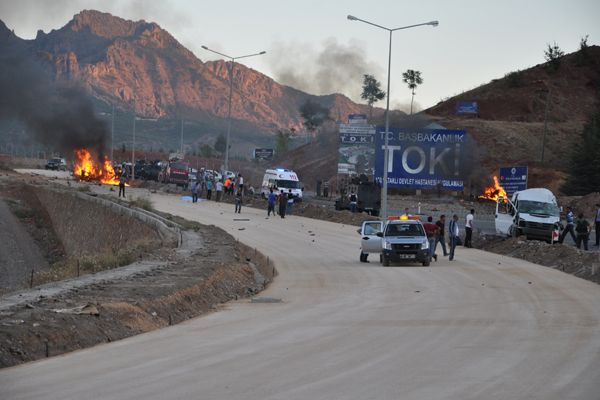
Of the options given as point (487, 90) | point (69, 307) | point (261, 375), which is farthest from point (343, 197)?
point (487, 90)

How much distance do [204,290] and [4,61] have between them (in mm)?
57768

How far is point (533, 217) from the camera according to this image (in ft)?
140

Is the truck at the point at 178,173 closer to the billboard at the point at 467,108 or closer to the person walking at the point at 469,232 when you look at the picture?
the person walking at the point at 469,232

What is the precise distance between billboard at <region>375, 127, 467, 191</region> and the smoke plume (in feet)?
99.8

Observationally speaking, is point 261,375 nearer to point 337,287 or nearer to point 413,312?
point 413,312

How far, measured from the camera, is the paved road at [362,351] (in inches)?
425

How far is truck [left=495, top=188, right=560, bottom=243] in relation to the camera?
139 ft

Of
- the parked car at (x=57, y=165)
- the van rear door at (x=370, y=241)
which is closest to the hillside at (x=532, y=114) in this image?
the parked car at (x=57, y=165)

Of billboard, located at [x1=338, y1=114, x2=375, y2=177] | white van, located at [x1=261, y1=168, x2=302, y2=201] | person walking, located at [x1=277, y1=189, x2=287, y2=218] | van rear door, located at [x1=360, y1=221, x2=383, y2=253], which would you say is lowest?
van rear door, located at [x1=360, y1=221, x2=383, y2=253]

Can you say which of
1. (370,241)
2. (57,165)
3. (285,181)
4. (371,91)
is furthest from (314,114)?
(370,241)

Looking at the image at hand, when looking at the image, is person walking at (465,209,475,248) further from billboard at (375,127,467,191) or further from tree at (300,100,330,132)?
tree at (300,100,330,132)

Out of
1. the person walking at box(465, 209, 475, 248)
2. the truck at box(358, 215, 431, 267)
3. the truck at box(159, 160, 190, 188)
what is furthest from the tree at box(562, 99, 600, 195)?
the truck at box(358, 215, 431, 267)

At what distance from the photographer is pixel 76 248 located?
174ft

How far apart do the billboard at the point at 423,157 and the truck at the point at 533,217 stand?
31.3 m
